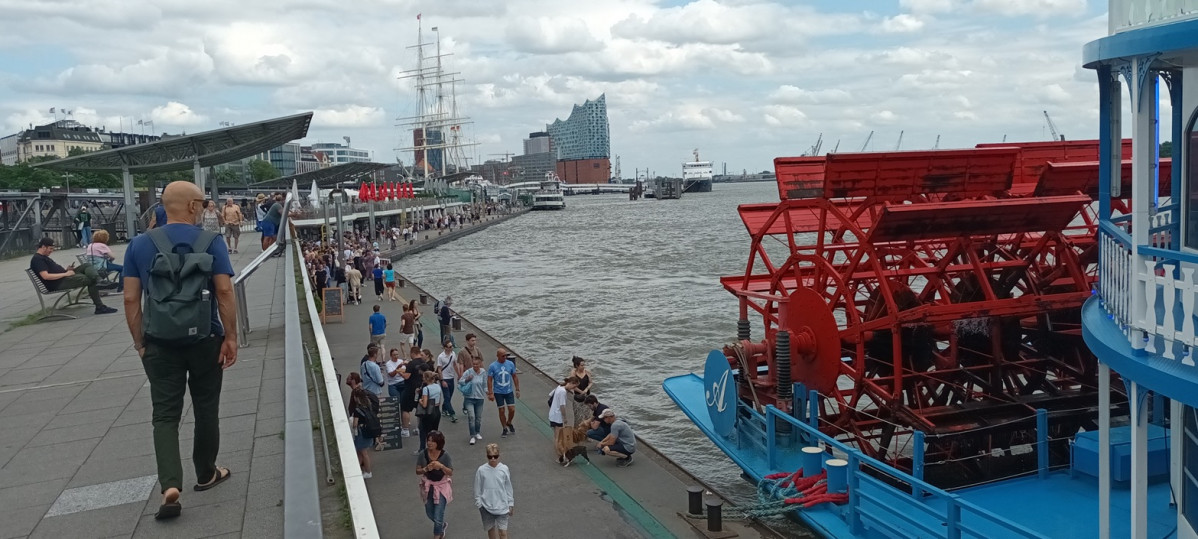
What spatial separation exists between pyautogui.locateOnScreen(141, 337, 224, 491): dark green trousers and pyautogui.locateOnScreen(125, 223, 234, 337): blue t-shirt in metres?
0.16

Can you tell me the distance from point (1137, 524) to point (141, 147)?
26610 mm

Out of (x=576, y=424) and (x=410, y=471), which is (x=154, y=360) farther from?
(x=576, y=424)

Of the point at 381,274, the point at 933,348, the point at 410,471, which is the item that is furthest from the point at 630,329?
the point at 410,471

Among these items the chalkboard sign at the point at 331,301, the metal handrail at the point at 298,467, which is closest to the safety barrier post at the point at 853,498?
the metal handrail at the point at 298,467

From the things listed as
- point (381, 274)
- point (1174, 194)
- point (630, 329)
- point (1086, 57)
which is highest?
point (1086, 57)

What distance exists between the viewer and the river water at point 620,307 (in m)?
17.2

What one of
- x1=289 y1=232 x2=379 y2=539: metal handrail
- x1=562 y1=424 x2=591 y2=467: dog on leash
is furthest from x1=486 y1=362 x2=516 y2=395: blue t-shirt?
x1=289 y1=232 x2=379 y2=539: metal handrail

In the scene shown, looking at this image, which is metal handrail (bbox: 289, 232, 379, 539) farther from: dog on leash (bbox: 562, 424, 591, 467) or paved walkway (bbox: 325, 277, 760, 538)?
dog on leash (bbox: 562, 424, 591, 467)

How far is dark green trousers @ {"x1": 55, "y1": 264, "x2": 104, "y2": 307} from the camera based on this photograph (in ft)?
35.4

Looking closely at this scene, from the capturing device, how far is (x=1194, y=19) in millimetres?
4875

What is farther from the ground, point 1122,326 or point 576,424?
point 1122,326

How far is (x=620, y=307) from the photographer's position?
31.1m

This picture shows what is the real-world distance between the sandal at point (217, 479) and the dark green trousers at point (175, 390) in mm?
303

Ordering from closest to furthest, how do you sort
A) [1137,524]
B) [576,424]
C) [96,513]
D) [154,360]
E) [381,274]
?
[154,360], [96,513], [1137,524], [576,424], [381,274]
